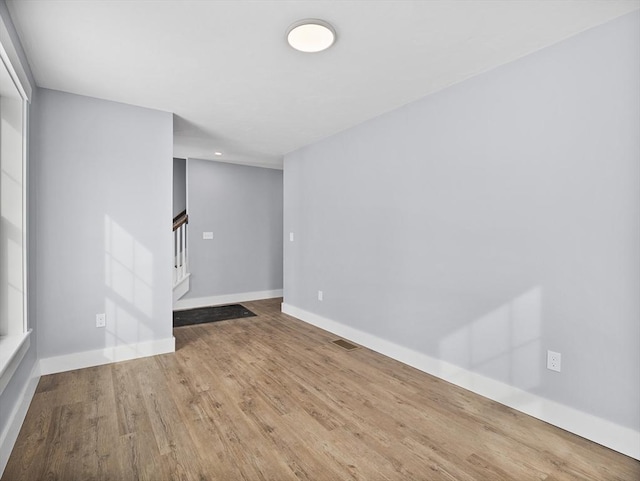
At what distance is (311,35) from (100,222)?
2439 mm

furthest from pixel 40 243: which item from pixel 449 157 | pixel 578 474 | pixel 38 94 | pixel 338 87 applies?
pixel 578 474

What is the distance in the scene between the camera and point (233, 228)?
5984 millimetres

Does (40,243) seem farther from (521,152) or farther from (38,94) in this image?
(521,152)

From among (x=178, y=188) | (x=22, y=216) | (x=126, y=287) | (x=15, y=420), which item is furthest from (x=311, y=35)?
(x=178, y=188)

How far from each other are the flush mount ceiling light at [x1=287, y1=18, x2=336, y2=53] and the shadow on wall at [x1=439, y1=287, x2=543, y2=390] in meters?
2.07

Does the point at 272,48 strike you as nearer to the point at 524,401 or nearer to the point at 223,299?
the point at 524,401

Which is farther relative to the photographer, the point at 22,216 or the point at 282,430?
the point at 22,216

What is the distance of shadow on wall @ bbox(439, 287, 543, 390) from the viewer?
7.26 ft

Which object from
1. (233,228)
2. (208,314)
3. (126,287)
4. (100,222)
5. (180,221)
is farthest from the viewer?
(233,228)

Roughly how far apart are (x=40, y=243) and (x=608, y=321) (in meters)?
4.07

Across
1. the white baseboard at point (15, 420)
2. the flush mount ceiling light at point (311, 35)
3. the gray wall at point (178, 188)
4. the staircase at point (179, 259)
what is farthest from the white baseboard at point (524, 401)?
the gray wall at point (178, 188)

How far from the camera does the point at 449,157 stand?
9.07ft

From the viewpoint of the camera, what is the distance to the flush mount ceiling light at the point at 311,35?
1.94 meters

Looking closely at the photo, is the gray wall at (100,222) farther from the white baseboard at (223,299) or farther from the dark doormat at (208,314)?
the white baseboard at (223,299)
